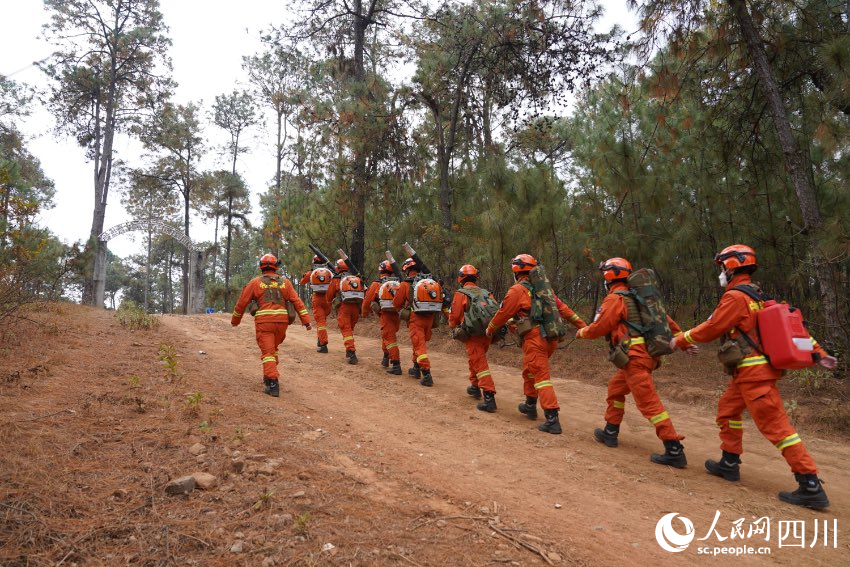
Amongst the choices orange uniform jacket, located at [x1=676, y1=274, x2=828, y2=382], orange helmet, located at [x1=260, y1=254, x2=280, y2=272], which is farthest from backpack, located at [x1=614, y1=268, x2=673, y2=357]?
orange helmet, located at [x1=260, y1=254, x2=280, y2=272]

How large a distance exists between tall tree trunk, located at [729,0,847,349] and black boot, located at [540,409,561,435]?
14.5ft

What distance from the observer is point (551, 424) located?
6.20 meters

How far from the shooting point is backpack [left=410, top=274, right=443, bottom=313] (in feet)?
28.6

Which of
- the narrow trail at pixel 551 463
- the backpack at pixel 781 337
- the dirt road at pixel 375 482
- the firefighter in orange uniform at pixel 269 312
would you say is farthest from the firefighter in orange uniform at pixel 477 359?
the backpack at pixel 781 337

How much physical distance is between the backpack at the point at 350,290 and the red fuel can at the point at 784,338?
7.35 metres

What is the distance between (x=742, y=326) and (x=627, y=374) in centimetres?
121

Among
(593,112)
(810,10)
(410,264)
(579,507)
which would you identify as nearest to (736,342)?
(579,507)

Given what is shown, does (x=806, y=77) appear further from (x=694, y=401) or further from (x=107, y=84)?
(x=107, y=84)

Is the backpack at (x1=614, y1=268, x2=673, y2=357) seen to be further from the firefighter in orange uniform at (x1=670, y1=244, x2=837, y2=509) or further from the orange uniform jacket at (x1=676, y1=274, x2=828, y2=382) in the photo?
the orange uniform jacket at (x1=676, y1=274, x2=828, y2=382)

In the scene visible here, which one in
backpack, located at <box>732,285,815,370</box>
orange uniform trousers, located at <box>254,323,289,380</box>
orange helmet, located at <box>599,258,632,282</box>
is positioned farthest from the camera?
orange uniform trousers, located at <box>254,323,289,380</box>

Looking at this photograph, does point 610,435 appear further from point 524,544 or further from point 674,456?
point 524,544

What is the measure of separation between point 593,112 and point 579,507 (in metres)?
11.8

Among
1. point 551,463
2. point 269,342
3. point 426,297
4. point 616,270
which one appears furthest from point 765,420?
point 269,342

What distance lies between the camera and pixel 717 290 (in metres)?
11.8
